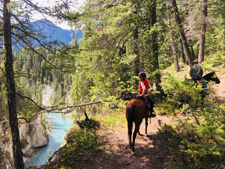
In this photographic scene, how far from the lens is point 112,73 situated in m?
9.14

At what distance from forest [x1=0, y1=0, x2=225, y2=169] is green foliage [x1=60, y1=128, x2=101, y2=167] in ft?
0.13

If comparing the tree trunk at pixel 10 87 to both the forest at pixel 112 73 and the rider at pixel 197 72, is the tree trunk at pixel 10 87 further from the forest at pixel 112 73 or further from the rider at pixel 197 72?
the rider at pixel 197 72

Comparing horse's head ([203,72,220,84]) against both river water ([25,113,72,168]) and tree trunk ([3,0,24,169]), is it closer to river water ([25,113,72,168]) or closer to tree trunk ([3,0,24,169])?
tree trunk ([3,0,24,169])

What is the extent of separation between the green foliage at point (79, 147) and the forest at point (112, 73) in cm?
4

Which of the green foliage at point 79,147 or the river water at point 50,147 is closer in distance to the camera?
the green foliage at point 79,147

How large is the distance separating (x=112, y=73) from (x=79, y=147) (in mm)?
4877

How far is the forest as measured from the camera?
436 cm

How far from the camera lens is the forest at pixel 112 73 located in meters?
4.36

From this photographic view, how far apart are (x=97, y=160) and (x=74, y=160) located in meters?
0.87

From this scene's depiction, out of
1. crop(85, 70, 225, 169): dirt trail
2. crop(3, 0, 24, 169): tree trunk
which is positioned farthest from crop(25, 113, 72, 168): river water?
crop(85, 70, 225, 169): dirt trail

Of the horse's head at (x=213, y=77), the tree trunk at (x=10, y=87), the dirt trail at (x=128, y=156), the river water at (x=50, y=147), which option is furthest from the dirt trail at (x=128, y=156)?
the river water at (x=50, y=147)

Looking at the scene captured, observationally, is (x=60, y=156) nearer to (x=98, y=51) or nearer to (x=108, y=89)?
(x=108, y=89)

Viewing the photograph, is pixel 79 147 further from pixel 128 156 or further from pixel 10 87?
pixel 10 87

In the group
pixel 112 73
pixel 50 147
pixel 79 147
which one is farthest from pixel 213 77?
pixel 50 147
